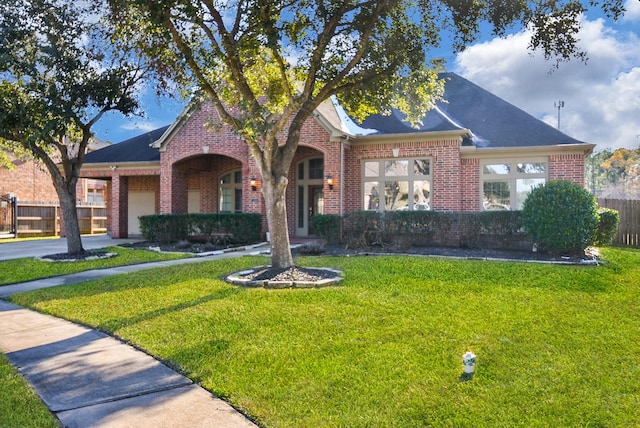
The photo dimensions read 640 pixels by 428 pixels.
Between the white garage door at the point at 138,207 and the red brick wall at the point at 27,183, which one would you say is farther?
the red brick wall at the point at 27,183

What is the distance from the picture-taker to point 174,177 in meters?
18.3

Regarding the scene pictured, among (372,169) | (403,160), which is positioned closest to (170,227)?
(372,169)

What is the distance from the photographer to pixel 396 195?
637 inches

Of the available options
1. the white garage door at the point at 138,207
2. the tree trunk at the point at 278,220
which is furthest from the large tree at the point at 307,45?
the white garage door at the point at 138,207

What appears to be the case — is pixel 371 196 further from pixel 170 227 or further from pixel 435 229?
pixel 170 227

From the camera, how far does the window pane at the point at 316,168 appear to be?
18.2 metres

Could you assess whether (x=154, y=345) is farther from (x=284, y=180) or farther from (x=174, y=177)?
(x=174, y=177)

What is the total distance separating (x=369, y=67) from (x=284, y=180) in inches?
115

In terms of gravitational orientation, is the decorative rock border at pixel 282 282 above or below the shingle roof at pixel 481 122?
below

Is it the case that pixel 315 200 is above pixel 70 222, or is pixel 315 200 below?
above

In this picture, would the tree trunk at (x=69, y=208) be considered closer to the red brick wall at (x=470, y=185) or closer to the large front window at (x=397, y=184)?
the large front window at (x=397, y=184)

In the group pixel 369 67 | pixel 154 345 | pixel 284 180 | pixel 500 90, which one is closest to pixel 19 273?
pixel 284 180

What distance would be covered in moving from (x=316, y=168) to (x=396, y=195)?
3.60 meters

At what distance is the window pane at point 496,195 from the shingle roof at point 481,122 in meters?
1.25
